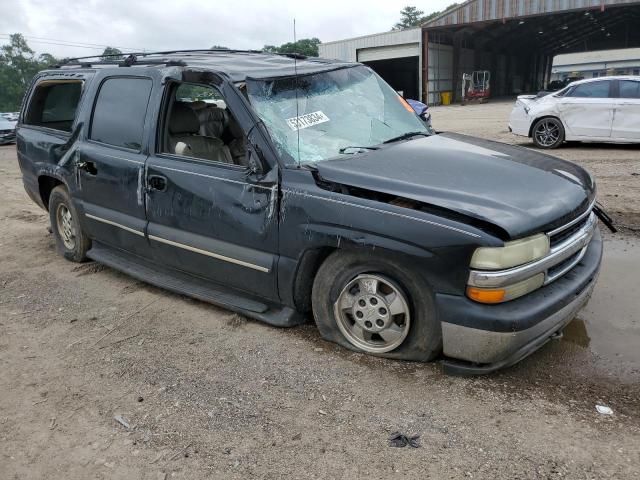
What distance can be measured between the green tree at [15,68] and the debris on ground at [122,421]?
5806 centimetres

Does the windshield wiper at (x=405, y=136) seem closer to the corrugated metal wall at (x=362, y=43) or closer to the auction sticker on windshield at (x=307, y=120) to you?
the auction sticker on windshield at (x=307, y=120)

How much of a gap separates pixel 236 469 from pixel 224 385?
2.45ft

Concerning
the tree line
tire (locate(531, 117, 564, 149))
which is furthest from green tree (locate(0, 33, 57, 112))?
tire (locate(531, 117, 564, 149))

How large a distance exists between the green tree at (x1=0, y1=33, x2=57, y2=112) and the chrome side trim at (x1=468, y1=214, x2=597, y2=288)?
5890 cm

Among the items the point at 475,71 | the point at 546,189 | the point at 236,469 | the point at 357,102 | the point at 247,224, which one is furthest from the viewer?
the point at 475,71

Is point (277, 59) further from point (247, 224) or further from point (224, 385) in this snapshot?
point (224, 385)

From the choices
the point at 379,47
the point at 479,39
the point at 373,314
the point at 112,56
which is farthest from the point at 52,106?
the point at 479,39

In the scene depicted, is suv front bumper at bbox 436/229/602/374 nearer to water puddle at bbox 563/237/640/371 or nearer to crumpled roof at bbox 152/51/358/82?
water puddle at bbox 563/237/640/371

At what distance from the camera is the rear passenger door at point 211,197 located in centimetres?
359

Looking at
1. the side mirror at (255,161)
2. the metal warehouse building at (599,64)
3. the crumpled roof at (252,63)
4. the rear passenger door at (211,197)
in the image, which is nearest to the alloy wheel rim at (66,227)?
the rear passenger door at (211,197)

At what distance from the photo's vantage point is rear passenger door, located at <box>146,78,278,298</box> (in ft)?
11.8

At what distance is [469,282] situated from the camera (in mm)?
2852

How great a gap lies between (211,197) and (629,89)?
992 cm

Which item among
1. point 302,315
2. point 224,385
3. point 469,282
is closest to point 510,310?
point 469,282
